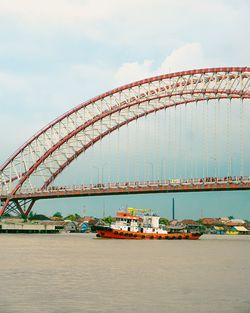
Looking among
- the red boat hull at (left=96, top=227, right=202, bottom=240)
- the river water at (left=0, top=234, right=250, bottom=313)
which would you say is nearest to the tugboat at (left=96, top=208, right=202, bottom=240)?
the red boat hull at (left=96, top=227, right=202, bottom=240)

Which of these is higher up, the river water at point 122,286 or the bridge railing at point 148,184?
the bridge railing at point 148,184

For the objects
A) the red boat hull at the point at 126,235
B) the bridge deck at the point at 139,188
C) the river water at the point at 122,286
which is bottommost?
the river water at the point at 122,286

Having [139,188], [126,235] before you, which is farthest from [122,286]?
[139,188]

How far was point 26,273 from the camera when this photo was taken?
2630 cm

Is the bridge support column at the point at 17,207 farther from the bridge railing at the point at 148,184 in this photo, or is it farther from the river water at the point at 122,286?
the river water at the point at 122,286

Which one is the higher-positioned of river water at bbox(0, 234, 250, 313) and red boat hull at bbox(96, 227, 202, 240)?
red boat hull at bbox(96, 227, 202, 240)

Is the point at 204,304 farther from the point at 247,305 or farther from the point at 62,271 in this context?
the point at 62,271

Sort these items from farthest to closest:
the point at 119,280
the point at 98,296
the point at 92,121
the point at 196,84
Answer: the point at 92,121 → the point at 196,84 → the point at 119,280 → the point at 98,296

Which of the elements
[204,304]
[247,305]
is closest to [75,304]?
[204,304]

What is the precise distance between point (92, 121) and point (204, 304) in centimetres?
6238

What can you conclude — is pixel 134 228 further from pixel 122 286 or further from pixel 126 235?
pixel 122 286

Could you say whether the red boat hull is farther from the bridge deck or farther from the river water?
the river water

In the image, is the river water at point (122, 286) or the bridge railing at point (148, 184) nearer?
the river water at point (122, 286)

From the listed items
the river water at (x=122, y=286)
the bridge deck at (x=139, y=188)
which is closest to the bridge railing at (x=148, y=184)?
the bridge deck at (x=139, y=188)
